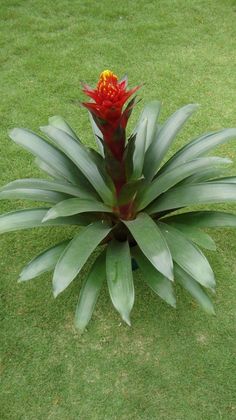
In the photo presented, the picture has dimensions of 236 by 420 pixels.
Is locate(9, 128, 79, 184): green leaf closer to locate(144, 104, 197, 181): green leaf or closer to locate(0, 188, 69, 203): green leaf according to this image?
locate(0, 188, 69, 203): green leaf

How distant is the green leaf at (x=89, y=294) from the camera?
6.10ft

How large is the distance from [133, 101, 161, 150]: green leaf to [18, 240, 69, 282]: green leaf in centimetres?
64

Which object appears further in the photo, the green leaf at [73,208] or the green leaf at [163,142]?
the green leaf at [163,142]

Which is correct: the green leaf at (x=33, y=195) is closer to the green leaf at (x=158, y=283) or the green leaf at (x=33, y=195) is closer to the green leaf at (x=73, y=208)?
the green leaf at (x=73, y=208)

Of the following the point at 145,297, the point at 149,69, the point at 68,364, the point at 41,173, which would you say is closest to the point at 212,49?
the point at 149,69

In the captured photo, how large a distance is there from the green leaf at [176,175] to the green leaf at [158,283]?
0.27 m

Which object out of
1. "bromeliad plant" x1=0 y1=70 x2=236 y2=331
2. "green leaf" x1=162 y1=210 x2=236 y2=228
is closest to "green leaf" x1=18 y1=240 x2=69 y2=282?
"bromeliad plant" x1=0 y1=70 x2=236 y2=331

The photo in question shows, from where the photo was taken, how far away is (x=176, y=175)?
77.5 inches

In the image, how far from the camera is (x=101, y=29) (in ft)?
14.4

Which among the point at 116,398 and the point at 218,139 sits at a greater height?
the point at 218,139

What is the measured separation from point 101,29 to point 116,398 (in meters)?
3.48

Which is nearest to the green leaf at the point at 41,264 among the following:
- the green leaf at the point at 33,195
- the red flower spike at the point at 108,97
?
the green leaf at the point at 33,195

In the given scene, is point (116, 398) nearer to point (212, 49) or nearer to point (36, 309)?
point (36, 309)

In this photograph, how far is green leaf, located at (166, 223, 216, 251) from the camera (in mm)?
1944
